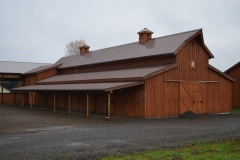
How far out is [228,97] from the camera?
2853cm

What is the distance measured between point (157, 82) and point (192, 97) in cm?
413

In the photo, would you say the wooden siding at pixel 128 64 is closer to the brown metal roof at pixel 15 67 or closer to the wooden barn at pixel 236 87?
the brown metal roof at pixel 15 67

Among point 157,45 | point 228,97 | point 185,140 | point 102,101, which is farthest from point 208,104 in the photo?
point 185,140

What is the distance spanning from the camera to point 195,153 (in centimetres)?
1009

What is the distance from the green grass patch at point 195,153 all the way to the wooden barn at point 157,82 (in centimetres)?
1067

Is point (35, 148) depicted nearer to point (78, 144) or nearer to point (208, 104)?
point (78, 144)

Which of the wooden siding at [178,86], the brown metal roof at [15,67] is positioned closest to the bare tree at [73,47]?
the brown metal roof at [15,67]

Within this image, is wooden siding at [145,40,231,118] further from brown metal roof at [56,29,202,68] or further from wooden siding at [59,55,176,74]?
wooden siding at [59,55,176,74]

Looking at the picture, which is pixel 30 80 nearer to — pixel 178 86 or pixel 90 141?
pixel 178 86

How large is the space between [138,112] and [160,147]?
38.0 ft

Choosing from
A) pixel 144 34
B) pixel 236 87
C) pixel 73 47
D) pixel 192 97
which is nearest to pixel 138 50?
pixel 144 34

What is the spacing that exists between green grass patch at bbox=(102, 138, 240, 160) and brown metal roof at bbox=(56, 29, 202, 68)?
45.8 ft

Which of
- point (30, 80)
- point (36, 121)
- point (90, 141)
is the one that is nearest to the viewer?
point (90, 141)

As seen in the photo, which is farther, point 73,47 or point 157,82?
point 73,47
